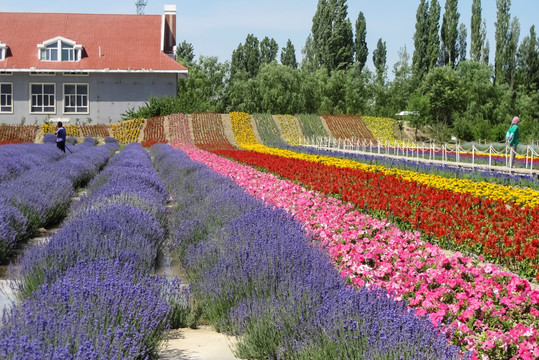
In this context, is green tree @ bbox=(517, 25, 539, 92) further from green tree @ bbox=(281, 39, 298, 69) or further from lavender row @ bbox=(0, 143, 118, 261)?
lavender row @ bbox=(0, 143, 118, 261)

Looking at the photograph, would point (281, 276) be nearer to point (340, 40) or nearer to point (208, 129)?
point (208, 129)

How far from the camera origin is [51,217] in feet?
32.4

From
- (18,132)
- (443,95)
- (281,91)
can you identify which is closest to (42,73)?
(18,132)

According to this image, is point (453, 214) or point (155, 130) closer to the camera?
point (453, 214)

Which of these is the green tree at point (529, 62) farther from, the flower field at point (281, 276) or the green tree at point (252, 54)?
the flower field at point (281, 276)

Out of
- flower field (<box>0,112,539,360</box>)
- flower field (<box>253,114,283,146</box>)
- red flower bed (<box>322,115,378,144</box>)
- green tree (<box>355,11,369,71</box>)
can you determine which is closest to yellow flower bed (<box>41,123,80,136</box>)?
flower field (<box>253,114,283,146</box>)

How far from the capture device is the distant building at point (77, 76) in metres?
43.7

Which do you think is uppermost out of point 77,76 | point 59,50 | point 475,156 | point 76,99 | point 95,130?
point 59,50

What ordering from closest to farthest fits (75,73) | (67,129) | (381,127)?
(67,129), (75,73), (381,127)

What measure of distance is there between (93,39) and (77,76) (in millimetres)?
3859

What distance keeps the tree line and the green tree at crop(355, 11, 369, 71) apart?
89 mm

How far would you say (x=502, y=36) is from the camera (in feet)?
149

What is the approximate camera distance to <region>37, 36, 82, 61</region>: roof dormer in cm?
4428

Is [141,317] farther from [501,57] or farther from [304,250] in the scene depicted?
[501,57]
